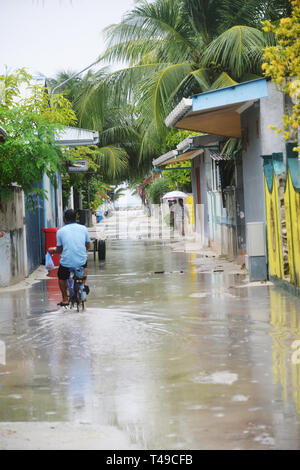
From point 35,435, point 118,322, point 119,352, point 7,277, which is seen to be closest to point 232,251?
point 7,277

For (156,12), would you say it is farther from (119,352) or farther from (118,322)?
(119,352)

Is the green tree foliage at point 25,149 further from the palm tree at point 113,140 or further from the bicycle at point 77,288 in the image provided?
the palm tree at point 113,140

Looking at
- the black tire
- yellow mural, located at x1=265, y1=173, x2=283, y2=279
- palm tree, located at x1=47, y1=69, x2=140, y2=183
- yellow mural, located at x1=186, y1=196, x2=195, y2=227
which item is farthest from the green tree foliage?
palm tree, located at x1=47, y1=69, x2=140, y2=183

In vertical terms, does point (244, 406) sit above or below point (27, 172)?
below

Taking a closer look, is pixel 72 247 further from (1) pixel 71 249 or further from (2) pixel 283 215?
(2) pixel 283 215

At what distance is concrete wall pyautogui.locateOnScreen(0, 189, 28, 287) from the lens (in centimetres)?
1560

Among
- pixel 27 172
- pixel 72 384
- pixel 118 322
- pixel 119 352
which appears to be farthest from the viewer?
pixel 27 172

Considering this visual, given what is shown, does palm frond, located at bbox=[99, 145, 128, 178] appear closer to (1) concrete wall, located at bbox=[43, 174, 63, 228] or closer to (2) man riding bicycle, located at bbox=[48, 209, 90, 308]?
(1) concrete wall, located at bbox=[43, 174, 63, 228]

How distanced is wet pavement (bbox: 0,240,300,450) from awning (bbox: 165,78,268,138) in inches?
141

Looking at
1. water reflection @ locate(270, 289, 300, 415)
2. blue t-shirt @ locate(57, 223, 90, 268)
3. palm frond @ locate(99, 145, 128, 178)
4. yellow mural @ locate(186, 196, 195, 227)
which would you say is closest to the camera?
water reflection @ locate(270, 289, 300, 415)
